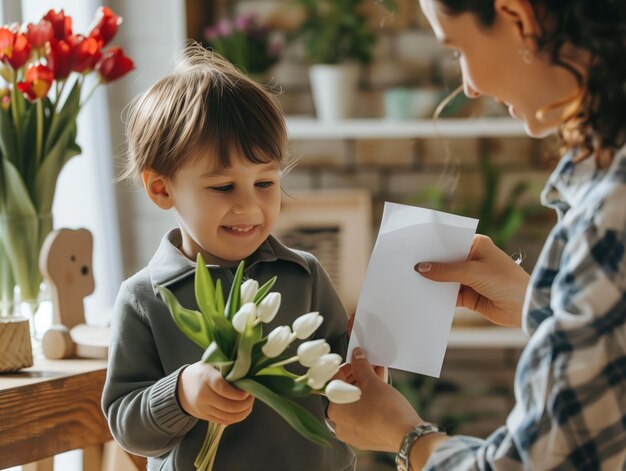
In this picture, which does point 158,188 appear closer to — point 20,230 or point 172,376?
point 172,376

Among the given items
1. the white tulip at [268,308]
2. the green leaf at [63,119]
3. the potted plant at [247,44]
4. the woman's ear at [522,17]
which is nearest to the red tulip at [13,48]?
the green leaf at [63,119]

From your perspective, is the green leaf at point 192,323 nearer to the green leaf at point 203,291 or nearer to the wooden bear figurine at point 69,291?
the green leaf at point 203,291

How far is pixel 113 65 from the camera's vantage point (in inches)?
71.7

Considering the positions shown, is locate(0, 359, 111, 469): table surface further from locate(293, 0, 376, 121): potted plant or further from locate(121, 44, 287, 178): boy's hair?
locate(293, 0, 376, 121): potted plant

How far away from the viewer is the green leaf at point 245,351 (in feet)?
3.57

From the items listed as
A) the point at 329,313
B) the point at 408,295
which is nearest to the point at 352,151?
the point at 329,313

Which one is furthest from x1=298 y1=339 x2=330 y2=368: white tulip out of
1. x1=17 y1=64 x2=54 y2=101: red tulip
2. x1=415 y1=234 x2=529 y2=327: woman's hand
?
x1=17 y1=64 x2=54 y2=101: red tulip

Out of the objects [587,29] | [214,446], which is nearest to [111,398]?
[214,446]

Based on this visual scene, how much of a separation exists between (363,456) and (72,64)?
1.85m

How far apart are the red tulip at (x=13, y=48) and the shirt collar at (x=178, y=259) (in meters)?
0.50

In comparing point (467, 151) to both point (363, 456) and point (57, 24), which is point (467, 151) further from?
point (57, 24)

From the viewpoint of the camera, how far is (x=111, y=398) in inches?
50.7

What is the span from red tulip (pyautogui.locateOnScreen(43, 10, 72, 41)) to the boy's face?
0.55 meters

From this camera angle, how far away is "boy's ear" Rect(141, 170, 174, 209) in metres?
1.37
